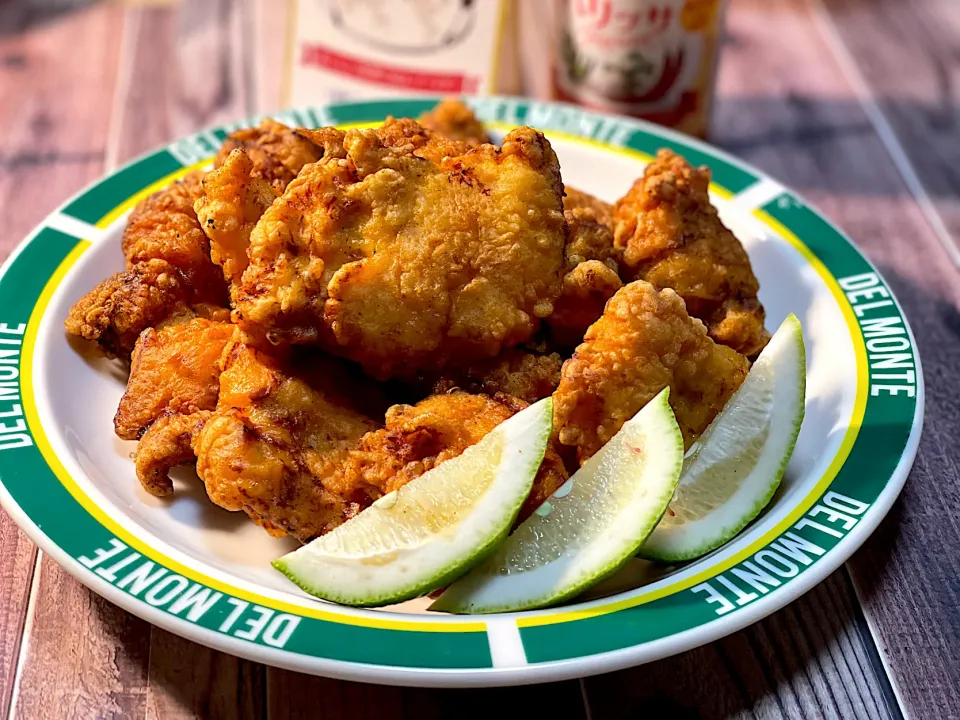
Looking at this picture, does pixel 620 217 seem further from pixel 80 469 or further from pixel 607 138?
pixel 80 469

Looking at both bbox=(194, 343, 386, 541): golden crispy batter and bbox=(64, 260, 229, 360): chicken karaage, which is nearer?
bbox=(194, 343, 386, 541): golden crispy batter

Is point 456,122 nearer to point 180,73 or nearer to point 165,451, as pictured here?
point 165,451

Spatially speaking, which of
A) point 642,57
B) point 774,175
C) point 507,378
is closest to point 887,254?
point 774,175

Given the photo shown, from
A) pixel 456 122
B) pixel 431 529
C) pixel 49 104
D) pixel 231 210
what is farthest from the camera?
pixel 49 104

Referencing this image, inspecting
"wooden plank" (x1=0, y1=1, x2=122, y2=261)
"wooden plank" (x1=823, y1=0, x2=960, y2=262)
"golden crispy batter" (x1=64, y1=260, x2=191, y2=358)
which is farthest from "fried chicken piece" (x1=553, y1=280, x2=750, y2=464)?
"wooden plank" (x1=0, y1=1, x2=122, y2=261)

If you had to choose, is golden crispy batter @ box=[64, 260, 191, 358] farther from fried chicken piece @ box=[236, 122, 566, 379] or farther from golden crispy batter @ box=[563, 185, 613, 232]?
golden crispy batter @ box=[563, 185, 613, 232]

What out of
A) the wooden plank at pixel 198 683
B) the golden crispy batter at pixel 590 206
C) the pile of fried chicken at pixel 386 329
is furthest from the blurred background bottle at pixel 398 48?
the wooden plank at pixel 198 683
